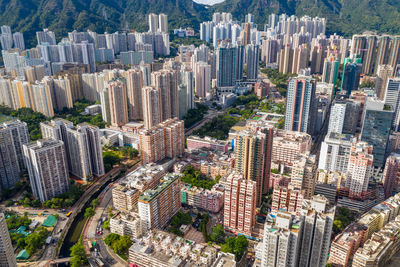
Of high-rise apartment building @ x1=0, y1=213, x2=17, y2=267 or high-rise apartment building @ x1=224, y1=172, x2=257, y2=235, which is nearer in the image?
high-rise apartment building @ x1=0, y1=213, x2=17, y2=267

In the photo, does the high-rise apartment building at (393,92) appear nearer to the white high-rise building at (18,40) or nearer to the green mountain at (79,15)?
the green mountain at (79,15)

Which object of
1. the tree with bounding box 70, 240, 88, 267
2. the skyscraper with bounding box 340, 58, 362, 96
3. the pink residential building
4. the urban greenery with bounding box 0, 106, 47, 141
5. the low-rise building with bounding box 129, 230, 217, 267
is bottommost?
the tree with bounding box 70, 240, 88, 267

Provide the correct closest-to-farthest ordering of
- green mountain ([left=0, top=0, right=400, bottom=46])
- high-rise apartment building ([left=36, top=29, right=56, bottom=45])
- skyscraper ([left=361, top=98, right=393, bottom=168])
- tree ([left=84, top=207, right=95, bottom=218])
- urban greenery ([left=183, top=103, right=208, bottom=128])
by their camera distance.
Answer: tree ([left=84, top=207, right=95, bottom=218])
skyscraper ([left=361, top=98, right=393, bottom=168])
urban greenery ([left=183, top=103, right=208, bottom=128])
high-rise apartment building ([left=36, top=29, right=56, bottom=45])
green mountain ([left=0, top=0, right=400, bottom=46])

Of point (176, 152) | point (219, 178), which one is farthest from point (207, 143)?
point (219, 178)

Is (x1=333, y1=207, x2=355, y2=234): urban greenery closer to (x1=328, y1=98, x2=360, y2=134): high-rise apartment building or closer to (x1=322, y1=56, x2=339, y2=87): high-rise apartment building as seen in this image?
(x1=328, y1=98, x2=360, y2=134): high-rise apartment building

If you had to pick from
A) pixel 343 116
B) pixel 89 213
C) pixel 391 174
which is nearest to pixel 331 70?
pixel 343 116

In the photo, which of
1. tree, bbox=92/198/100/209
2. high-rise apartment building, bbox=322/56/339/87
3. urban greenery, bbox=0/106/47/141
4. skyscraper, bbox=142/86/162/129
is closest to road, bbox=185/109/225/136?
skyscraper, bbox=142/86/162/129

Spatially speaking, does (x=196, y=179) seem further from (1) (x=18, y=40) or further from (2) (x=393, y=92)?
(1) (x=18, y=40)
